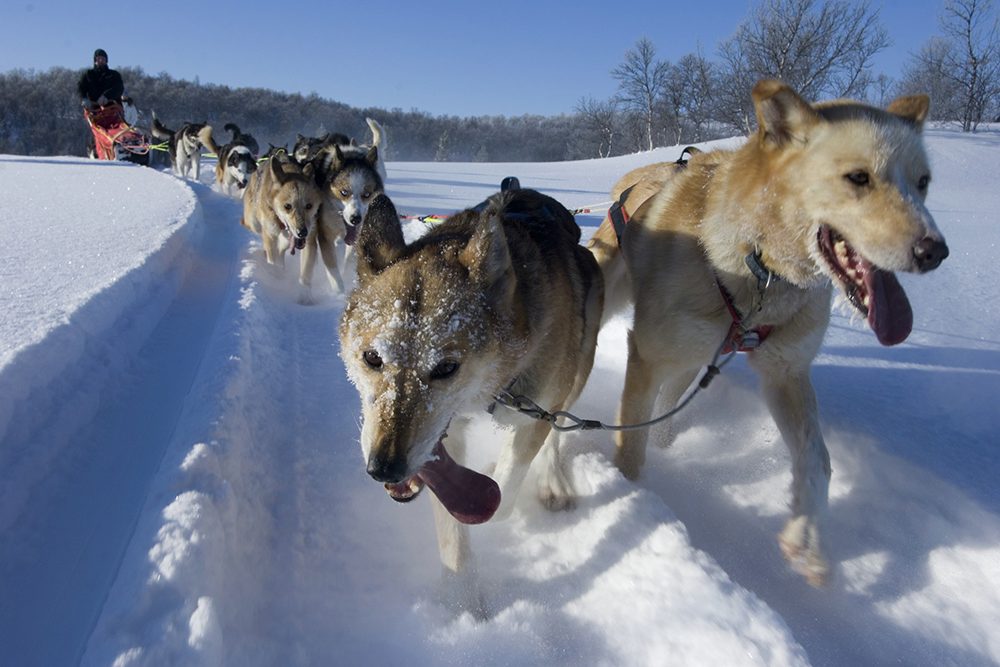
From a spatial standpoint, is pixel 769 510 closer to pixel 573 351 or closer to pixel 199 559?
pixel 573 351

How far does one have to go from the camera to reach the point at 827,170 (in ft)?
6.43

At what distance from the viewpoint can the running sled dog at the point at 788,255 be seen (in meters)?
1.89

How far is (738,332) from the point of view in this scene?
2.33 m

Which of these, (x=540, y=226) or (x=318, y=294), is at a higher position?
(x=540, y=226)

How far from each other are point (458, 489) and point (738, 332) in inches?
47.9

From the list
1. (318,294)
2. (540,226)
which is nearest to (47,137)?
(318,294)

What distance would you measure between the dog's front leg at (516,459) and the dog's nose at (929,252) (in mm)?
1250

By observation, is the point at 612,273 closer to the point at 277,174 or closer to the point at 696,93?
the point at 277,174

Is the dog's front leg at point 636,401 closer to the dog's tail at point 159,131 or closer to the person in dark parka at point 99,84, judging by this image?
the person in dark parka at point 99,84

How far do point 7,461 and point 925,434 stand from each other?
12.6 feet

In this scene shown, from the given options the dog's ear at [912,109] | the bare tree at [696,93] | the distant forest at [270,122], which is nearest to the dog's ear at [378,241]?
the dog's ear at [912,109]

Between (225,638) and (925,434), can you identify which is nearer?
(225,638)

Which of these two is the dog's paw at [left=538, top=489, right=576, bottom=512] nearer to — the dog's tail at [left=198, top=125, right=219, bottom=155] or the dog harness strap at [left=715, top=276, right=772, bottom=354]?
the dog harness strap at [left=715, top=276, right=772, bottom=354]

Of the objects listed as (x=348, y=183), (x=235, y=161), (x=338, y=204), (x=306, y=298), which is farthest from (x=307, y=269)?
(x=235, y=161)
